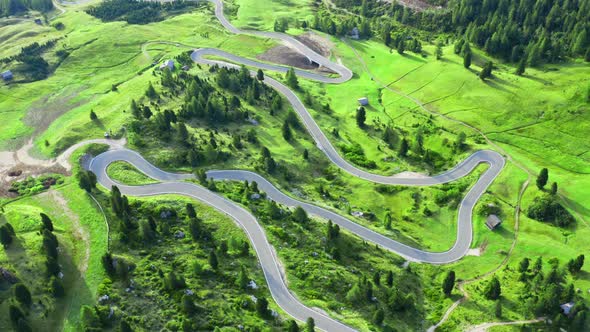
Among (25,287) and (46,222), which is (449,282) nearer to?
(25,287)

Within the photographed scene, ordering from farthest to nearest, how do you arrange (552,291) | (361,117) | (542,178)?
(361,117)
(542,178)
(552,291)

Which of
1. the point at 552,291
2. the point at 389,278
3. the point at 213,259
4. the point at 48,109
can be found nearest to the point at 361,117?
the point at 389,278

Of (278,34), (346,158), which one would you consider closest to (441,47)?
(278,34)

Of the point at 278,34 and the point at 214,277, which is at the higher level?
the point at 278,34

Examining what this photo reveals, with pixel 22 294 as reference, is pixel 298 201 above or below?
below

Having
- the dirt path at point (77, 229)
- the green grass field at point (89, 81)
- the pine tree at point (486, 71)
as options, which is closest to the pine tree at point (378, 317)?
the dirt path at point (77, 229)

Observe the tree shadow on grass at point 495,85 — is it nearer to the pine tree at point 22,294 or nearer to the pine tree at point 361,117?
the pine tree at point 361,117

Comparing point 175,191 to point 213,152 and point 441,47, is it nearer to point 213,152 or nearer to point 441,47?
point 213,152
